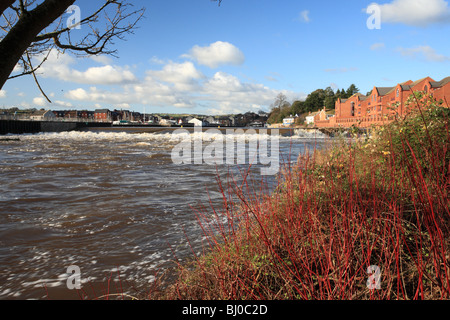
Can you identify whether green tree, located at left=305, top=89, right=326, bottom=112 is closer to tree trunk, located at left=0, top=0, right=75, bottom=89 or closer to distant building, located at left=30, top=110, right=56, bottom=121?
distant building, located at left=30, top=110, right=56, bottom=121

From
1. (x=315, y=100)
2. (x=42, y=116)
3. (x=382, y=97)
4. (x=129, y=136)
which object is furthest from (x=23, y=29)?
(x=315, y=100)

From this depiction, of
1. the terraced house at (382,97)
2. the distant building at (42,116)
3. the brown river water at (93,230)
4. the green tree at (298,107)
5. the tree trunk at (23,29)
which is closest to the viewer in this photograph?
the tree trunk at (23,29)

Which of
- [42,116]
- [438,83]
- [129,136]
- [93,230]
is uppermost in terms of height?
[438,83]

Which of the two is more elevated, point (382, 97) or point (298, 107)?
point (298, 107)

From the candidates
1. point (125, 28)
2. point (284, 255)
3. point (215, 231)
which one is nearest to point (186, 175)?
point (215, 231)

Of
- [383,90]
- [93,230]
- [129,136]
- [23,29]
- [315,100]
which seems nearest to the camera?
[23,29]

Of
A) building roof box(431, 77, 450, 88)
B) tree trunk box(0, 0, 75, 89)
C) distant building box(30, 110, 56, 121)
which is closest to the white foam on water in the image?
building roof box(431, 77, 450, 88)

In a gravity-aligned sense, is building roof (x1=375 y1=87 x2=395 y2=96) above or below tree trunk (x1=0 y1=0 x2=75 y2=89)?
above

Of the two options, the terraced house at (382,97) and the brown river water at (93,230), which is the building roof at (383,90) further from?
the brown river water at (93,230)

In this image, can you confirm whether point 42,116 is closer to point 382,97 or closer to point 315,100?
point 382,97

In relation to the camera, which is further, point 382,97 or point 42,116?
point 42,116

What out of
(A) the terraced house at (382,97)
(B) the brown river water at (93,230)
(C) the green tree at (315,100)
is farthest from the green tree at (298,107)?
(B) the brown river water at (93,230)

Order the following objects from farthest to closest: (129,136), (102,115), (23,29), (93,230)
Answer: (102,115) < (129,136) < (93,230) < (23,29)
